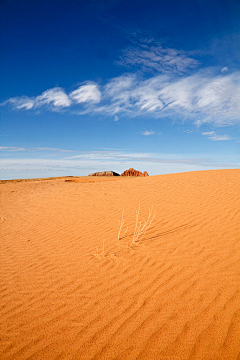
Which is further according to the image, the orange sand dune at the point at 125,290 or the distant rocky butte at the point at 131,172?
the distant rocky butte at the point at 131,172

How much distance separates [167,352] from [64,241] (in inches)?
158

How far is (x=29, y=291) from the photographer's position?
11.5ft

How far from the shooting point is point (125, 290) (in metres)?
3.30

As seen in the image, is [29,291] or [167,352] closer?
[167,352]

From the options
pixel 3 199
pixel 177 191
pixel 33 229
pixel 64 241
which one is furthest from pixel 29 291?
A: pixel 3 199

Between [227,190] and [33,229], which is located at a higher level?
[227,190]

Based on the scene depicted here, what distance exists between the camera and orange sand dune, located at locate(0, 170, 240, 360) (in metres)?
2.36

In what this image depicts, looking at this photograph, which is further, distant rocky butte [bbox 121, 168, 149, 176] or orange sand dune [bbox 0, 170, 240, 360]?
distant rocky butte [bbox 121, 168, 149, 176]

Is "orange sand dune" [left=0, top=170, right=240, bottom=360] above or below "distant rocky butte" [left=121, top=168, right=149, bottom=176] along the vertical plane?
below

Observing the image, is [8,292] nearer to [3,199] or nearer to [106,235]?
[106,235]

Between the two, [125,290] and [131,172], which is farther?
[131,172]

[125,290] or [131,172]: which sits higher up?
[131,172]

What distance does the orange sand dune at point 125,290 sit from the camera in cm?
236

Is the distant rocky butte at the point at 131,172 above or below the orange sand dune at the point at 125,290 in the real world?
above
